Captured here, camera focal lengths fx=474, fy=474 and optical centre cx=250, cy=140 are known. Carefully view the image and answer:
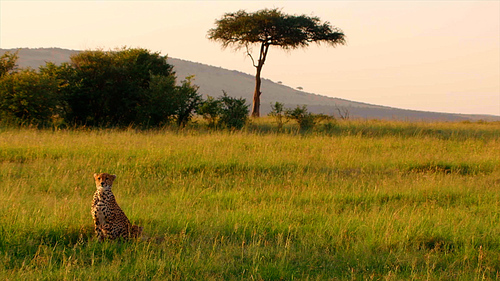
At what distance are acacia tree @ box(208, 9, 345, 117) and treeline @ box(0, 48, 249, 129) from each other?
894 centimetres

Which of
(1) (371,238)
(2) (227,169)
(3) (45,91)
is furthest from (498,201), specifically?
(3) (45,91)

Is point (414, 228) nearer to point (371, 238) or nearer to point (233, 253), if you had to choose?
point (371, 238)

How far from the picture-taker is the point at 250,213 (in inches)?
250

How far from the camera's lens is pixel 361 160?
11320 millimetres

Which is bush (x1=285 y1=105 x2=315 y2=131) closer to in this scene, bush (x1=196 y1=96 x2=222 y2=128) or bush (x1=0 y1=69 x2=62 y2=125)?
bush (x1=196 y1=96 x2=222 y2=128)

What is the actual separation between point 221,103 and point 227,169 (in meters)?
10.0

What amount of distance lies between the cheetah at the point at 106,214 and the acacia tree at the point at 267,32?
2299 cm

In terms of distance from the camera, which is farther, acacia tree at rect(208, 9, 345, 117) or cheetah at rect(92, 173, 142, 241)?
acacia tree at rect(208, 9, 345, 117)

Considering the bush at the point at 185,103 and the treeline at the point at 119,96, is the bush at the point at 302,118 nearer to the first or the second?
the treeline at the point at 119,96

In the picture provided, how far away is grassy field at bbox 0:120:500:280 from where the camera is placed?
15.3ft

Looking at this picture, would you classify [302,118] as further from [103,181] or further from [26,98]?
[103,181]

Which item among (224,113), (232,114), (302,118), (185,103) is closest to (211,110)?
(224,113)

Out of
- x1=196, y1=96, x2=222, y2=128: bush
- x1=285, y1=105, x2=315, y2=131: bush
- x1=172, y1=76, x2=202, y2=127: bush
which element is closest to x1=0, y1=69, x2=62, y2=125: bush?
x1=172, y1=76, x2=202, y2=127: bush

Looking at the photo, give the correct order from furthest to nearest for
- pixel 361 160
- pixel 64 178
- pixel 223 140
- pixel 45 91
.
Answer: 1. pixel 45 91
2. pixel 223 140
3. pixel 361 160
4. pixel 64 178
